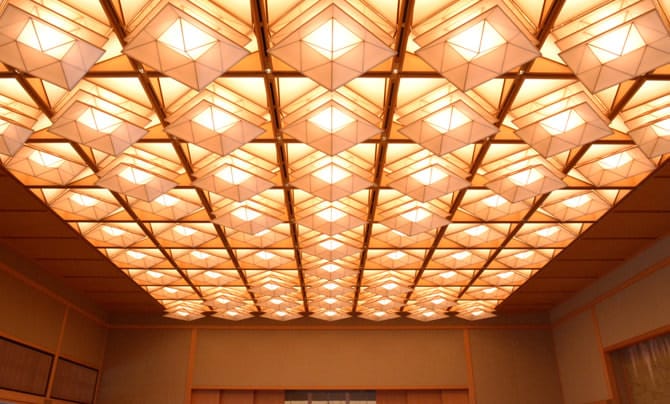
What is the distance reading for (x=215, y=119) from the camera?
1239cm

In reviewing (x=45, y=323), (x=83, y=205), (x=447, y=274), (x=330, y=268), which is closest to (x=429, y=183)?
(x=330, y=268)

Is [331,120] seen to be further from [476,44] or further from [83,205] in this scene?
[83,205]

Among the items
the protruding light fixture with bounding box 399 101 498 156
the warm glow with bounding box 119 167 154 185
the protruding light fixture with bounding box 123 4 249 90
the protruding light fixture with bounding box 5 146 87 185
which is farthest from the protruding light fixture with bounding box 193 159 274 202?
the protruding light fixture with bounding box 123 4 249 90

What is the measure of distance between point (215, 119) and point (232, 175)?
9.71ft

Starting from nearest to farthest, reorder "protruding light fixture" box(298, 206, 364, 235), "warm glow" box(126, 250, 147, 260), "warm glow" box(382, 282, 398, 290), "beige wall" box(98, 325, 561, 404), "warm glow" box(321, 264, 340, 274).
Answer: "protruding light fixture" box(298, 206, 364, 235)
"warm glow" box(126, 250, 147, 260)
"warm glow" box(321, 264, 340, 274)
"warm glow" box(382, 282, 398, 290)
"beige wall" box(98, 325, 561, 404)

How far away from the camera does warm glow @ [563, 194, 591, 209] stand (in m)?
17.3

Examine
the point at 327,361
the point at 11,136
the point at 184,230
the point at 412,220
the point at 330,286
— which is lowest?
the point at 327,361

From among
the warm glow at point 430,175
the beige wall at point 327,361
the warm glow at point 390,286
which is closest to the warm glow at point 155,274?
the beige wall at point 327,361

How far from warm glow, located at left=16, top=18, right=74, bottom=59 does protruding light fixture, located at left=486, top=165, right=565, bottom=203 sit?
11314mm

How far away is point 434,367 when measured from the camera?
3231 cm

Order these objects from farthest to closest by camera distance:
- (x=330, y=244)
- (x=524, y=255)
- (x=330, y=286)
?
(x=330, y=286)
(x=524, y=255)
(x=330, y=244)

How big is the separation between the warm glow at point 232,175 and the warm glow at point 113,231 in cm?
737

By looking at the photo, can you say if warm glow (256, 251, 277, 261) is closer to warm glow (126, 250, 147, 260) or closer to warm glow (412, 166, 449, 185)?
warm glow (126, 250, 147, 260)

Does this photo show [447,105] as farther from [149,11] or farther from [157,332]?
[157,332]
